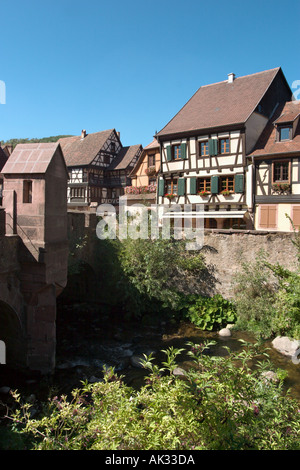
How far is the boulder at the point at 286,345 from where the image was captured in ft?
33.9

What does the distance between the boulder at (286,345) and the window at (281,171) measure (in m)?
9.86

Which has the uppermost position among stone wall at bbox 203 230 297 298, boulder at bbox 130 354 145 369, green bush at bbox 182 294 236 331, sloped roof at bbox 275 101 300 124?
sloped roof at bbox 275 101 300 124

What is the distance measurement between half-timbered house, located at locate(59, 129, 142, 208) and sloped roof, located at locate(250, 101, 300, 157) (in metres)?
15.1

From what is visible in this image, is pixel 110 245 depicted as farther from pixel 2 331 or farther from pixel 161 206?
pixel 161 206

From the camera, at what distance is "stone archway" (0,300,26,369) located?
27.5 ft

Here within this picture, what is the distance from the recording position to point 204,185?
20359 millimetres

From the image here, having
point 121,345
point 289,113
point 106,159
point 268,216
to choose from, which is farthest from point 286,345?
point 106,159

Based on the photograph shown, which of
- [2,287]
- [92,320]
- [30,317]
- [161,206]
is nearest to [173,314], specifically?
[92,320]

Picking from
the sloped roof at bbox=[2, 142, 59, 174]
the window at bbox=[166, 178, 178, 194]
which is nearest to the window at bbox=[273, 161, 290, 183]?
the window at bbox=[166, 178, 178, 194]

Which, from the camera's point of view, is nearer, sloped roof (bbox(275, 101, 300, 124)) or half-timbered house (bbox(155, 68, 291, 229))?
sloped roof (bbox(275, 101, 300, 124))

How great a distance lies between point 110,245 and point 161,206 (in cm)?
792

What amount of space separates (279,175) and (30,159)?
46.9 ft

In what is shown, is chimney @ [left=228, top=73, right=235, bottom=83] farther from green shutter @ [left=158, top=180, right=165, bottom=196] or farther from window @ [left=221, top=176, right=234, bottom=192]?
green shutter @ [left=158, top=180, right=165, bottom=196]
